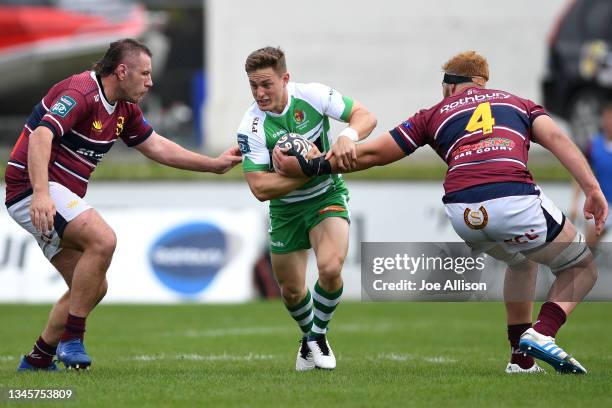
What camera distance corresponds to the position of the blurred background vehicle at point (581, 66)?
21.5 metres

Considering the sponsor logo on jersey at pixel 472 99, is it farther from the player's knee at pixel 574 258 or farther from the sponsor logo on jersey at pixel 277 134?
the sponsor logo on jersey at pixel 277 134

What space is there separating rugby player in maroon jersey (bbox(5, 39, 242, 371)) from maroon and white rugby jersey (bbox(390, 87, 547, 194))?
1997 mm

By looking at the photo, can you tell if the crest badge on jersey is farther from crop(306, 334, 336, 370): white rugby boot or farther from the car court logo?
the car court logo

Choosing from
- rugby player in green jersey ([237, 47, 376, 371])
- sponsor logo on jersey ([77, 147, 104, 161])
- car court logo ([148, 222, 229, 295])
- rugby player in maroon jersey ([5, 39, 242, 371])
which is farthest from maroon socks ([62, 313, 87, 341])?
car court logo ([148, 222, 229, 295])

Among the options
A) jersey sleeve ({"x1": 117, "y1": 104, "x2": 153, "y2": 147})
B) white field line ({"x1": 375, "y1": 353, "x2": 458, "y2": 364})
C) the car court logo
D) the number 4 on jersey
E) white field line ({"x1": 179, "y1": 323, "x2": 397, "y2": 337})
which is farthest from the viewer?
the car court logo

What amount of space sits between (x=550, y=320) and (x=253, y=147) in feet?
7.84

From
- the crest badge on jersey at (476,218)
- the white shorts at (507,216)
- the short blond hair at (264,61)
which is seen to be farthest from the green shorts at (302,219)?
the crest badge on jersey at (476,218)

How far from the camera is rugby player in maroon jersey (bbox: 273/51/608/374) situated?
7.55 m

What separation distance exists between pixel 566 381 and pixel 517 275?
0.91 m

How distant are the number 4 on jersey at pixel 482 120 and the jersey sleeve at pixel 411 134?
0.32 metres

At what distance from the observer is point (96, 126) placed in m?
8.24

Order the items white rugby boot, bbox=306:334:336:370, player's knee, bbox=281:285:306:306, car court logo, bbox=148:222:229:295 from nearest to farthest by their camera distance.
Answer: white rugby boot, bbox=306:334:336:370, player's knee, bbox=281:285:306:306, car court logo, bbox=148:222:229:295

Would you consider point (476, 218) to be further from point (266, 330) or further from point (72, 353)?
point (266, 330)

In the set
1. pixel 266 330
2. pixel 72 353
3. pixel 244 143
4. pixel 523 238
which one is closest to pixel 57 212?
pixel 72 353
